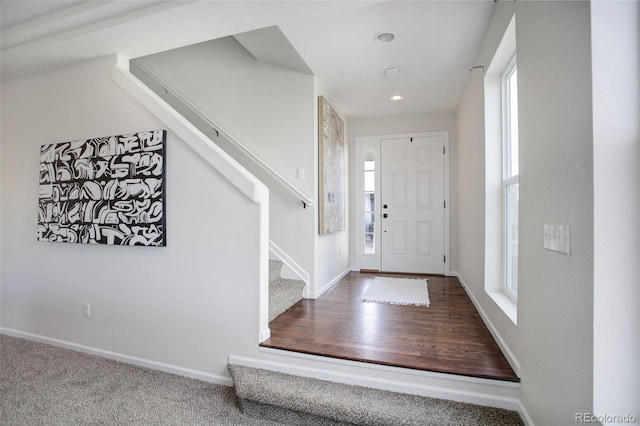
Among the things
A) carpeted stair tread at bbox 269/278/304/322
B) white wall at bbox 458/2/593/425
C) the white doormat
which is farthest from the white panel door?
white wall at bbox 458/2/593/425

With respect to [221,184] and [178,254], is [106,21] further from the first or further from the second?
[178,254]

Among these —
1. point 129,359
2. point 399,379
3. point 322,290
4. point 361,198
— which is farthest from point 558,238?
point 361,198

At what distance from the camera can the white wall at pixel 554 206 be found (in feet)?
3.24

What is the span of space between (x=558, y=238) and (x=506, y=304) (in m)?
1.11

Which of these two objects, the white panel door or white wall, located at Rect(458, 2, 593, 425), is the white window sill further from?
the white panel door

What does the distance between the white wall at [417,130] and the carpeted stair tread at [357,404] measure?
9.88 feet

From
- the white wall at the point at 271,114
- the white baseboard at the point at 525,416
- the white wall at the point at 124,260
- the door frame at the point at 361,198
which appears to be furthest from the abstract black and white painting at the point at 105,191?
the door frame at the point at 361,198

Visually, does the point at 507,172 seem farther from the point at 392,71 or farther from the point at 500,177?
the point at 392,71

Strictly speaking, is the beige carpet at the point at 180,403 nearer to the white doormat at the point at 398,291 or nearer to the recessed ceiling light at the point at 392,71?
the white doormat at the point at 398,291

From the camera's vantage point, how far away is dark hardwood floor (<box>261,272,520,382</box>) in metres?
1.76

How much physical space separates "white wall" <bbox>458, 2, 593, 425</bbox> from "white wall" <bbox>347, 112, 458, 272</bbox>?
272 cm

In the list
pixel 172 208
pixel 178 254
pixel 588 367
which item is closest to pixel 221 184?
pixel 172 208

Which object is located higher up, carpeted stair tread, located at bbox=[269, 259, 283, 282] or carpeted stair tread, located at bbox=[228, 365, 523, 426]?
carpeted stair tread, located at bbox=[269, 259, 283, 282]

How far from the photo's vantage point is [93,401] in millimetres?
1851
